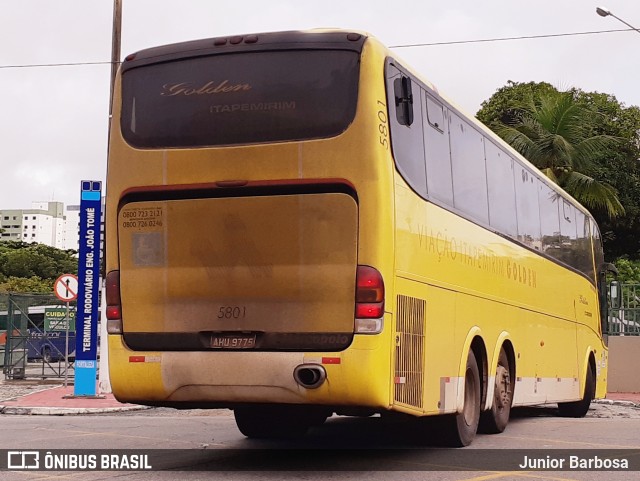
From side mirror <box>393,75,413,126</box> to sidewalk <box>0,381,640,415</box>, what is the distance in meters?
10.4

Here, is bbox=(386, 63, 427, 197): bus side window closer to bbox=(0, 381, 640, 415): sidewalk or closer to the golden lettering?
the golden lettering

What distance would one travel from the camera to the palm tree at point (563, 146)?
3350cm

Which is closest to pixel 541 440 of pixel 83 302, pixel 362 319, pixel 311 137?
pixel 362 319

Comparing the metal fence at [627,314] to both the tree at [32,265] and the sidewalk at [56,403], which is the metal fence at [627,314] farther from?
the tree at [32,265]

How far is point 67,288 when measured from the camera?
22.2m

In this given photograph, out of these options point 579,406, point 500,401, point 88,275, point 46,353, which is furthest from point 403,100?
A: point 46,353

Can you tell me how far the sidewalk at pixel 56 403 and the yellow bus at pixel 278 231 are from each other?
8.52 m

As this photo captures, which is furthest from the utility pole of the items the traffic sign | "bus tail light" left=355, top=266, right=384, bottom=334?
"bus tail light" left=355, top=266, right=384, bottom=334

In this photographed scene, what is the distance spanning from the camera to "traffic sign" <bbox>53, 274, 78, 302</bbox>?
2198 cm

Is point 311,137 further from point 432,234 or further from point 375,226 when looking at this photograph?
point 432,234

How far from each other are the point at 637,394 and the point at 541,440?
14.0 m

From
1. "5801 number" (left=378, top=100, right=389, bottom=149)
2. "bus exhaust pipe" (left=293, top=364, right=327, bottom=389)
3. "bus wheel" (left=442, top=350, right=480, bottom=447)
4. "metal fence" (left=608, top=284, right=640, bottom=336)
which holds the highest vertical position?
"5801 number" (left=378, top=100, right=389, bottom=149)

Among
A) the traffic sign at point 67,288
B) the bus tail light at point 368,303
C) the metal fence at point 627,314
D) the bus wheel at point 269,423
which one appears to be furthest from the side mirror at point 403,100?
the metal fence at point 627,314

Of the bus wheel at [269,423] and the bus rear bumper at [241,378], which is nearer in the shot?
the bus rear bumper at [241,378]
